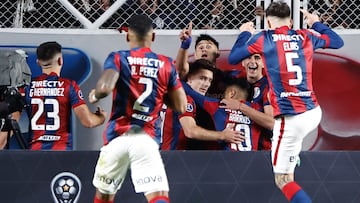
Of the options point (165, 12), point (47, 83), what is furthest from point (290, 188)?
point (165, 12)

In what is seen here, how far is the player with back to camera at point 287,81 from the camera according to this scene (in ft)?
28.2

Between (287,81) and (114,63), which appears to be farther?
(287,81)

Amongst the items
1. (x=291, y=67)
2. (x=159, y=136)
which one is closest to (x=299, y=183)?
(x=291, y=67)

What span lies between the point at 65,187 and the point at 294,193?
2018 millimetres

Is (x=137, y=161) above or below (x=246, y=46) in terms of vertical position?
below

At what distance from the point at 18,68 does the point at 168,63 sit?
205 cm

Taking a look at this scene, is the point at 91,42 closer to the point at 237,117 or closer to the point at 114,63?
the point at 237,117

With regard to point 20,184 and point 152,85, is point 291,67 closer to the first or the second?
point 152,85

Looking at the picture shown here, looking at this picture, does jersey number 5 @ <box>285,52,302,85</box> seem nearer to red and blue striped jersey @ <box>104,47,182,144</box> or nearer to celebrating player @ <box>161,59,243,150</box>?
celebrating player @ <box>161,59,243,150</box>

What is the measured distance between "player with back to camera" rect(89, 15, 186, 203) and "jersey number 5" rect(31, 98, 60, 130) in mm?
1541

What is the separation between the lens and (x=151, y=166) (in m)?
7.66

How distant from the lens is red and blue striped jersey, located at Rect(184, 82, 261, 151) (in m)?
9.41

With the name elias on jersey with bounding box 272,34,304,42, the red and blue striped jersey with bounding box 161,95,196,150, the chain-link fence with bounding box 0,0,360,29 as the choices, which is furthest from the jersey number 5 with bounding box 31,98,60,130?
the name elias on jersey with bounding box 272,34,304,42

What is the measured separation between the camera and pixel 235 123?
9.45 meters
